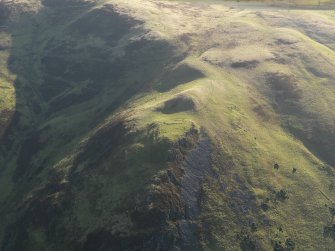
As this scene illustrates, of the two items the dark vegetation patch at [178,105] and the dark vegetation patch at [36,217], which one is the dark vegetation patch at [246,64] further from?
the dark vegetation patch at [36,217]

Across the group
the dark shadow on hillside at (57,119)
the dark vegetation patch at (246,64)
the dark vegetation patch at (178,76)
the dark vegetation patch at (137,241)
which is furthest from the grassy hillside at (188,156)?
the dark vegetation patch at (178,76)

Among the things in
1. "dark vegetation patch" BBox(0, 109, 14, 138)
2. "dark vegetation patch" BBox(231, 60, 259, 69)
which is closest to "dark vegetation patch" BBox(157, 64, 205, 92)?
"dark vegetation patch" BBox(231, 60, 259, 69)

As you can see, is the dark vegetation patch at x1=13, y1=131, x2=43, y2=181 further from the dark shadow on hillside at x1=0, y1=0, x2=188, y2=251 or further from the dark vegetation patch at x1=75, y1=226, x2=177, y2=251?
the dark vegetation patch at x1=75, y1=226, x2=177, y2=251

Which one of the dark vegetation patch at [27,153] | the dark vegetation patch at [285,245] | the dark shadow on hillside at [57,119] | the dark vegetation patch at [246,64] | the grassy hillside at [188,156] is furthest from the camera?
the dark vegetation patch at [246,64]

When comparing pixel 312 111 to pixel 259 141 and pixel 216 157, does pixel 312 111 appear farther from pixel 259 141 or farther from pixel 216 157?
pixel 216 157

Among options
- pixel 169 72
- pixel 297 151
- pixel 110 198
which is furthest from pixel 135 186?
pixel 169 72

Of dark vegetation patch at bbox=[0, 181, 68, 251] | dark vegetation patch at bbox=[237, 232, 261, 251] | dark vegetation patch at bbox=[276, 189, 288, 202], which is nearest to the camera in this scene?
dark vegetation patch at bbox=[237, 232, 261, 251]

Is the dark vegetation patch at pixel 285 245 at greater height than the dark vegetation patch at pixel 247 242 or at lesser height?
lesser
